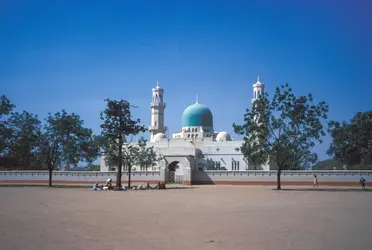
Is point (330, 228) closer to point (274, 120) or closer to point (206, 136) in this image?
point (274, 120)

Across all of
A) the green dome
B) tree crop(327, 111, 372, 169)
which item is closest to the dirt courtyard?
tree crop(327, 111, 372, 169)

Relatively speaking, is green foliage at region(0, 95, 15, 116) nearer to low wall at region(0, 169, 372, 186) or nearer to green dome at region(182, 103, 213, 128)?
low wall at region(0, 169, 372, 186)

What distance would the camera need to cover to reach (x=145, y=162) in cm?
→ 5800

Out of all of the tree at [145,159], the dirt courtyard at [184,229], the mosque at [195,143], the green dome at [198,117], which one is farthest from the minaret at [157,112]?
the dirt courtyard at [184,229]

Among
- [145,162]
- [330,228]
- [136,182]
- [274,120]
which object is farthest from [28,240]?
[145,162]

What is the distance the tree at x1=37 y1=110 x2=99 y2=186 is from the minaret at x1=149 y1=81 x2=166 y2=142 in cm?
4171

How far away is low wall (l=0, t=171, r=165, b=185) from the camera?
4558 centimetres

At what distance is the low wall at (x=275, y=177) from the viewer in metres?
40.0

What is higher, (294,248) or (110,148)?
(110,148)

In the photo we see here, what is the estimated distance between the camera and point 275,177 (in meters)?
41.9

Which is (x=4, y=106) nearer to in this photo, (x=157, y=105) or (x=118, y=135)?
(x=118, y=135)

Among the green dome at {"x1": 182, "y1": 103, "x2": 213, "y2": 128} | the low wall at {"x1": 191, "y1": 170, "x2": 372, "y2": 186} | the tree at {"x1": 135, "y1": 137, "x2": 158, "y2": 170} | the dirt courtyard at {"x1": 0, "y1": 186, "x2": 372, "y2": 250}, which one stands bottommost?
the dirt courtyard at {"x1": 0, "y1": 186, "x2": 372, "y2": 250}

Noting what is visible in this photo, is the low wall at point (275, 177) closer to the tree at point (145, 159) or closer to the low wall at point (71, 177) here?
the low wall at point (71, 177)

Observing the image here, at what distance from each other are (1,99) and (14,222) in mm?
28894
